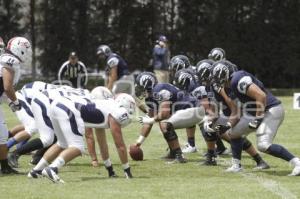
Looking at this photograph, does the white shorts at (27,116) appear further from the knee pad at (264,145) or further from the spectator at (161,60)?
the spectator at (161,60)

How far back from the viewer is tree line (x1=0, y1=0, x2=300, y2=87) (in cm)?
2739

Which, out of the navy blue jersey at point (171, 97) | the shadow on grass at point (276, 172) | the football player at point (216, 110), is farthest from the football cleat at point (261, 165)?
the navy blue jersey at point (171, 97)

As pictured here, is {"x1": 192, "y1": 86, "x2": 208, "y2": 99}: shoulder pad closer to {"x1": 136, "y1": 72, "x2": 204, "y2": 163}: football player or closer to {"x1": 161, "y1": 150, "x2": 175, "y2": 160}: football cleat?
{"x1": 136, "y1": 72, "x2": 204, "y2": 163}: football player

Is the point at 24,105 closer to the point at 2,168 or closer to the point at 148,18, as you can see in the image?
the point at 2,168

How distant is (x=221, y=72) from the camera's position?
885 centimetres

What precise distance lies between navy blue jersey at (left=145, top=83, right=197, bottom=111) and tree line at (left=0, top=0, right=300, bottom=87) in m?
16.9

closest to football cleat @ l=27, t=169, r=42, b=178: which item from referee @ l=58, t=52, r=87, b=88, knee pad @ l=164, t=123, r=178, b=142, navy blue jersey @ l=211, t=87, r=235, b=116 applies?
knee pad @ l=164, t=123, r=178, b=142

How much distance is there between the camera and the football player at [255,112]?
862cm

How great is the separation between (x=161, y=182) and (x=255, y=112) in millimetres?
1570

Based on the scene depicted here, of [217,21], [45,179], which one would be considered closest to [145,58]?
[217,21]

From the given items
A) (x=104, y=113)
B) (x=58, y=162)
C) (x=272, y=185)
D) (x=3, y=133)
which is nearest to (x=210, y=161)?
(x=272, y=185)

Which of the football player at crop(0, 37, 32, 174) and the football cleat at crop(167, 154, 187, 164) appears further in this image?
the football cleat at crop(167, 154, 187, 164)

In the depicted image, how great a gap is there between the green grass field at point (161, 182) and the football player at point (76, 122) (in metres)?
0.24

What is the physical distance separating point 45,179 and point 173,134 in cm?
255
